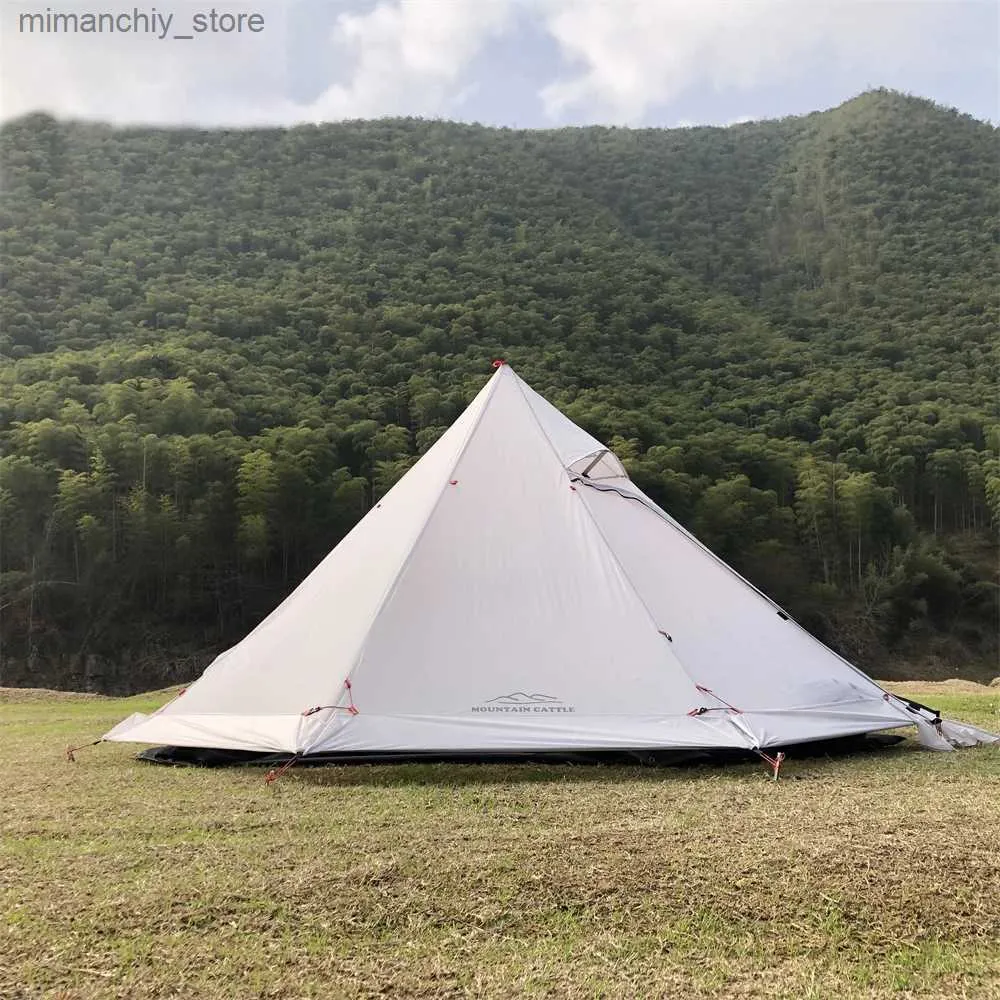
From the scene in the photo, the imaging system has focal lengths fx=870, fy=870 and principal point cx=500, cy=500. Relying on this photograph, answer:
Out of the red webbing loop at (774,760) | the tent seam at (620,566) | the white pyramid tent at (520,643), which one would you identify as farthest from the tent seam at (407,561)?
the red webbing loop at (774,760)

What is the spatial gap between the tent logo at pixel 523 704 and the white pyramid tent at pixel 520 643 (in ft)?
0.03

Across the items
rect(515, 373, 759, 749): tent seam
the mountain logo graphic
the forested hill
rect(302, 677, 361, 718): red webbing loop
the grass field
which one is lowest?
the grass field

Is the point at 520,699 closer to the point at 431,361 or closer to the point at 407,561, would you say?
the point at 407,561

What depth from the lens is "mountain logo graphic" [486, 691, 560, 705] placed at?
464 centimetres

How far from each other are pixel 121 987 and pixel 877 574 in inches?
→ 1074

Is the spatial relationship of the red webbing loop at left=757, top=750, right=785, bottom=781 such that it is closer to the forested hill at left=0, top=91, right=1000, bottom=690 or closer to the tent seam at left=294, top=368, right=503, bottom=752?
the tent seam at left=294, top=368, right=503, bottom=752

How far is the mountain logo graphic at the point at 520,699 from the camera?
4637mm

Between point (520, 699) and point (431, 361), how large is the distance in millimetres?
25516

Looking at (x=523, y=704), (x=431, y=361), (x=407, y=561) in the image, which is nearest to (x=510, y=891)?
(x=523, y=704)

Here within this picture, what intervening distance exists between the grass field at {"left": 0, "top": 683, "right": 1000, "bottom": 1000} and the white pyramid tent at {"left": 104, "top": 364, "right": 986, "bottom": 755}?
443mm

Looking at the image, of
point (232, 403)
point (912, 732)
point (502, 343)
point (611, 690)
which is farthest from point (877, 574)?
point (611, 690)

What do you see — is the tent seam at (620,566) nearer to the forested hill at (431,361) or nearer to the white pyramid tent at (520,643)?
the white pyramid tent at (520,643)

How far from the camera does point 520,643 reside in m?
4.88

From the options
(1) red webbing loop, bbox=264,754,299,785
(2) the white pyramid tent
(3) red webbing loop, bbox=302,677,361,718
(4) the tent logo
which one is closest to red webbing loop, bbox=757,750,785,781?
(2) the white pyramid tent
